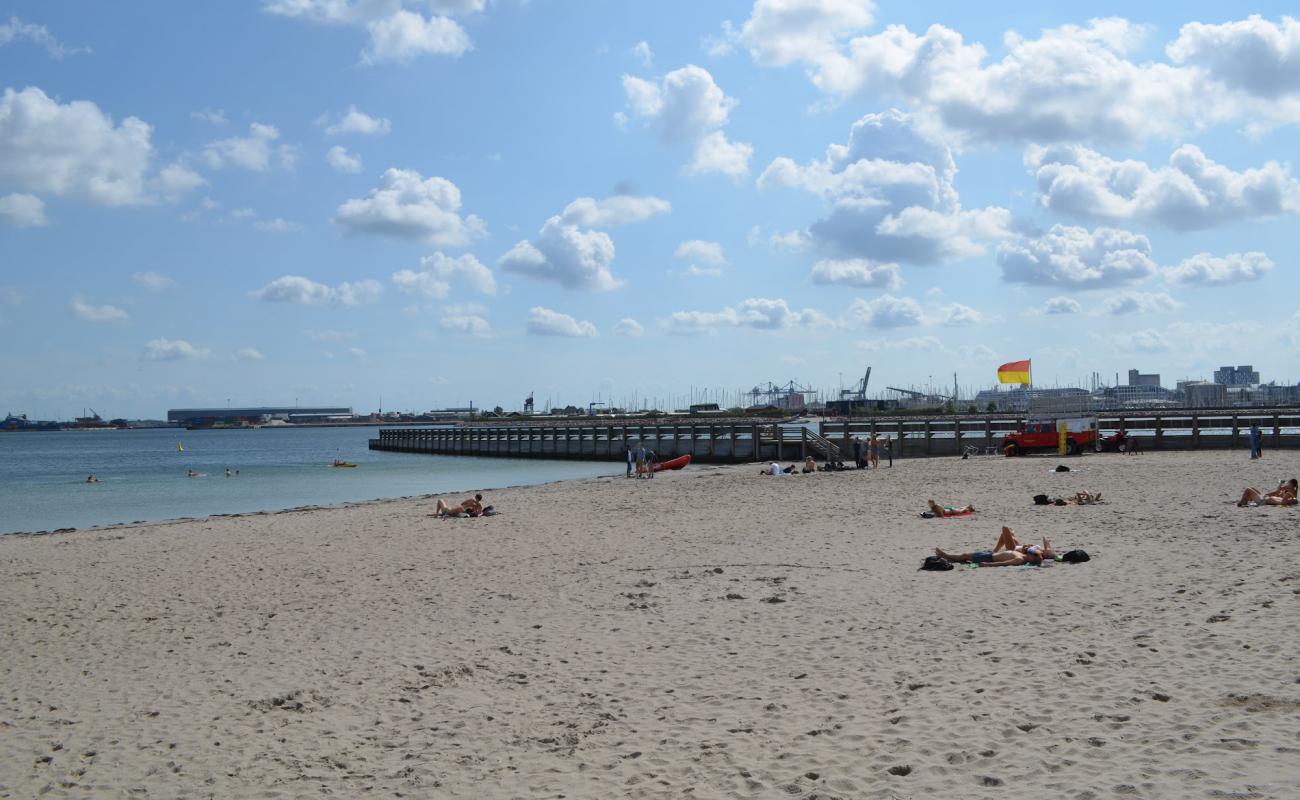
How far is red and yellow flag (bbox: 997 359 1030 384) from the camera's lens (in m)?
42.0

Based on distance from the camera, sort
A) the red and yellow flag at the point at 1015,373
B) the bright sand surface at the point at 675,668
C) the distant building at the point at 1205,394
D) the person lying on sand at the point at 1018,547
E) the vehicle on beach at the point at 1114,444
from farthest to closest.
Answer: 1. the distant building at the point at 1205,394
2. the red and yellow flag at the point at 1015,373
3. the vehicle on beach at the point at 1114,444
4. the person lying on sand at the point at 1018,547
5. the bright sand surface at the point at 675,668

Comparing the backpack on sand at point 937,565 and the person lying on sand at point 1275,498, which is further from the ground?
the person lying on sand at point 1275,498

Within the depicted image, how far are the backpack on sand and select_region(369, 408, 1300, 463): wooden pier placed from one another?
25277mm

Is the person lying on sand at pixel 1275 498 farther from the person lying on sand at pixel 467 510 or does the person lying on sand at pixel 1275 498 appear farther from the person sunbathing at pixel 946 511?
the person lying on sand at pixel 467 510

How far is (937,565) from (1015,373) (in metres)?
32.5

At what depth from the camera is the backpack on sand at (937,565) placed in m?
12.2

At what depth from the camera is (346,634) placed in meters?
10.2

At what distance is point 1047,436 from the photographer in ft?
118

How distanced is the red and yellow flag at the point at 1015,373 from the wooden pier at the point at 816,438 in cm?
180

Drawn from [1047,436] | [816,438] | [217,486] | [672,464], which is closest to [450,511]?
[672,464]

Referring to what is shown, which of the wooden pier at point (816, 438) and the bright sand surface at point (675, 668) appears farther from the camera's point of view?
the wooden pier at point (816, 438)

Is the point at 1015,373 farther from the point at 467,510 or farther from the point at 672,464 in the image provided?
the point at 467,510

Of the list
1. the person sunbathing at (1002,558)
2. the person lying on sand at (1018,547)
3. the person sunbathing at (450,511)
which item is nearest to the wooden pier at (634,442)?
the person sunbathing at (450,511)

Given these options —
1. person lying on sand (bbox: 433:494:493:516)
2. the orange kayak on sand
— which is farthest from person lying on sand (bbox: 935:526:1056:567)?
the orange kayak on sand
